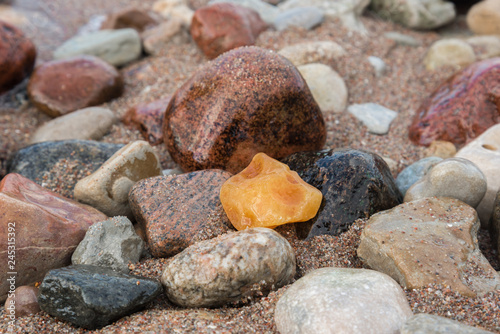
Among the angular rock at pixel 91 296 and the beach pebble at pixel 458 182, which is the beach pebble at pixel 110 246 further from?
the beach pebble at pixel 458 182

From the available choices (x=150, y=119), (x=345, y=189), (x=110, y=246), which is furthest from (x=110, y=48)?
(x=345, y=189)

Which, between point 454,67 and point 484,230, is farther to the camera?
point 454,67

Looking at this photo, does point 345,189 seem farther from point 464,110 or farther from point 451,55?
point 451,55

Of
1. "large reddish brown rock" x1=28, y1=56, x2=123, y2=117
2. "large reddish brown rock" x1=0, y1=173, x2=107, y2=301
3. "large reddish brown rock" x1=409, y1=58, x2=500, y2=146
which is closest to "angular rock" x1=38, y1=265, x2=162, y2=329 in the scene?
"large reddish brown rock" x1=0, y1=173, x2=107, y2=301

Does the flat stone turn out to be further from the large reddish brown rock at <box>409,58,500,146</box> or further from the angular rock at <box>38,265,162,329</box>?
the angular rock at <box>38,265,162,329</box>

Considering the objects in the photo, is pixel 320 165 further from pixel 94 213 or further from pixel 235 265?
pixel 94 213

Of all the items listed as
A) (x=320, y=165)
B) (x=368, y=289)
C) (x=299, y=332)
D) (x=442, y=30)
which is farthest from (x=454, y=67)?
(x=299, y=332)
